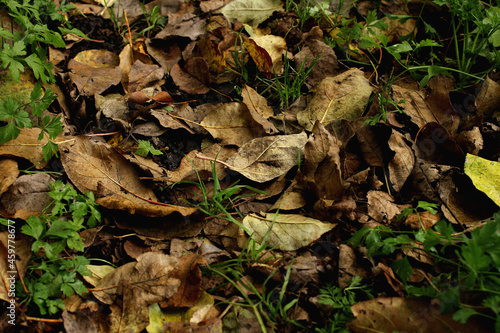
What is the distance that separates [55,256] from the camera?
160 centimetres

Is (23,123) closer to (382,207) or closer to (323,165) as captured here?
(323,165)

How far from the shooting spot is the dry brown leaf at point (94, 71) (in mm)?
2420

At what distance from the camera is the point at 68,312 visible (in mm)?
1557

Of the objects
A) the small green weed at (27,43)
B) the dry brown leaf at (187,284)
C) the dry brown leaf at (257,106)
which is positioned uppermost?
the small green weed at (27,43)

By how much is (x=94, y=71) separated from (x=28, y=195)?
1056 mm

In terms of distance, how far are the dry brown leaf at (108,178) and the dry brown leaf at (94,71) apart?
1.69ft

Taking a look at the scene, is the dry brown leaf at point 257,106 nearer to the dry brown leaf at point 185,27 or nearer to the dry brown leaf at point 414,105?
the dry brown leaf at point 185,27

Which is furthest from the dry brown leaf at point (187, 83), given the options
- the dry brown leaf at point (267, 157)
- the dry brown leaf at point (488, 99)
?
the dry brown leaf at point (488, 99)

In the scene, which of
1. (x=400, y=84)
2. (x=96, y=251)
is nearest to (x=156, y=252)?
(x=96, y=251)

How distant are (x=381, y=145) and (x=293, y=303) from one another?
1.06 metres

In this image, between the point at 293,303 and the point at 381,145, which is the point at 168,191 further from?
the point at 381,145

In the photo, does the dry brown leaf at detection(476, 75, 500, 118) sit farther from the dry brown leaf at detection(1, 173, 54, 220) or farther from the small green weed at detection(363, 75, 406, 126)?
the dry brown leaf at detection(1, 173, 54, 220)

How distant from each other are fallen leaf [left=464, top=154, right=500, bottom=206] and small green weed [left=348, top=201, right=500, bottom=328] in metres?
0.29

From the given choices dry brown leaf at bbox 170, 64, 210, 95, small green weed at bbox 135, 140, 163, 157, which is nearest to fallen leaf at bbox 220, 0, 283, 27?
dry brown leaf at bbox 170, 64, 210, 95
